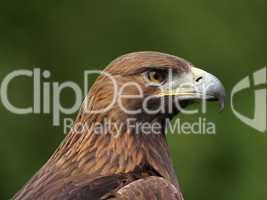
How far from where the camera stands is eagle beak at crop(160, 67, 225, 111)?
6676 mm

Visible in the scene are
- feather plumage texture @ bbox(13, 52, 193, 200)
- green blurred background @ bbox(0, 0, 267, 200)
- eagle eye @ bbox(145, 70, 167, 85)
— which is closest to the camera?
feather plumage texture @ bbox(13, 52, 193, 200)

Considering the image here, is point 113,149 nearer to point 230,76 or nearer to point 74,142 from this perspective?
point 74,142

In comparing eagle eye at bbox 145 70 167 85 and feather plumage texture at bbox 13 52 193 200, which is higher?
eagle eye at bbox 145 70 167 85

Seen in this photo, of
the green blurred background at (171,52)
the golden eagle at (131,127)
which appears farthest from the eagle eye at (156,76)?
the green blurred background at (171,52)

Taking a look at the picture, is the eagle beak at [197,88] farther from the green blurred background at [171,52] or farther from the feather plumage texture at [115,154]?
the green blurred background at [171,52]

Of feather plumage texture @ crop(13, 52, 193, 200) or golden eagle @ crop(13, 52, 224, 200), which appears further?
golden eagle @ crop(13, 52, 224, 200)

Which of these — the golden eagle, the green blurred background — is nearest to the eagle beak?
the golden eagle

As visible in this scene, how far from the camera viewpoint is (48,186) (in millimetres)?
6246

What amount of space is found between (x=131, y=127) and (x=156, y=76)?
0.98 feet

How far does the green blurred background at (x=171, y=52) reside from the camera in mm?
11766

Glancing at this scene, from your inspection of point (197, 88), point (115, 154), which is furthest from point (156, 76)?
point (115, 154)

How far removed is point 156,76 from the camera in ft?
21.9

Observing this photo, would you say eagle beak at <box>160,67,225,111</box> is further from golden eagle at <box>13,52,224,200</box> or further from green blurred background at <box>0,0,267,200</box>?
green blurred background at <box>0,0,267,200</box>

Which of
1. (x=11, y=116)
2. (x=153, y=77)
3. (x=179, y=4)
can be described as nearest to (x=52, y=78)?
(x=11, y=116)
